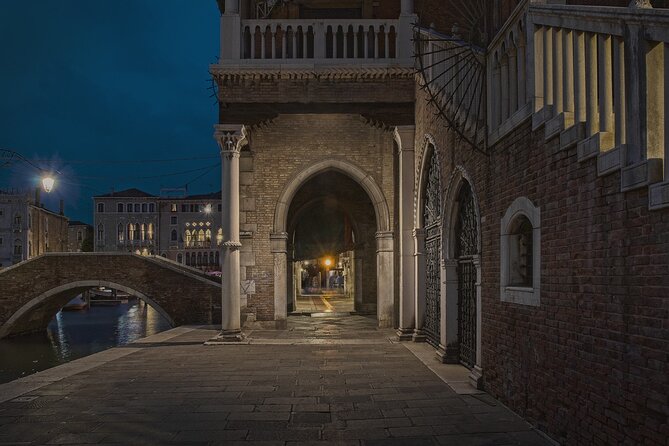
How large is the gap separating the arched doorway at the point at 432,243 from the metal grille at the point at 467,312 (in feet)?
4.73

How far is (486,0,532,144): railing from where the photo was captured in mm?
6094

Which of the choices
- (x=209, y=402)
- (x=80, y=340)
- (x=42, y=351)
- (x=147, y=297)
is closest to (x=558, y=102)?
(x=209, y=402)

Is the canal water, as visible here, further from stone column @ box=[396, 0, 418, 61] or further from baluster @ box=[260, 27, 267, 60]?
stone column @ box=[396, 0, 418, 61]

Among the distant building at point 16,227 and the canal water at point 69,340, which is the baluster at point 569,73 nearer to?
the canal water at point 69,340

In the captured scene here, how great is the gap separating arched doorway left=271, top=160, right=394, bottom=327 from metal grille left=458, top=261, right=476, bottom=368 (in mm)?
4909

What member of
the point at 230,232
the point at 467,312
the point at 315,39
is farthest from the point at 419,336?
the point at 315,39

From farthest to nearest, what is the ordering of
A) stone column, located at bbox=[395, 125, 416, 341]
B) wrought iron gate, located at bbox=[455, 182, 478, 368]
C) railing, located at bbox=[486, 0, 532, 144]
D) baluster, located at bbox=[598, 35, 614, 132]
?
1. stone column, located at bbox=[395, 125, 416, 341]
2. wrought iron gate, located at bbox=[455, 182, 478, 368]
3. railing, located at bbox=[486, 0, 532, 144]
4. baluster, located at bbox=[598, 35, 614, 132]

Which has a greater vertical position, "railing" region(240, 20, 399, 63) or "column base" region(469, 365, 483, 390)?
"railing" region(240, 20, 399, 63)

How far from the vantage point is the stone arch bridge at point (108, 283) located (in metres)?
22.3

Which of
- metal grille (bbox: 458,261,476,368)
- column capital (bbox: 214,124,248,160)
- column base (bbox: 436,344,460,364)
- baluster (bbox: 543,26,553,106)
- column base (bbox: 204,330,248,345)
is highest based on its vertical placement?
column capital (bbox: 214,124,248,160)

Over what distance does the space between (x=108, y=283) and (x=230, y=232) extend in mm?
13049

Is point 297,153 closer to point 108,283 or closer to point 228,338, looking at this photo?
point 228,338

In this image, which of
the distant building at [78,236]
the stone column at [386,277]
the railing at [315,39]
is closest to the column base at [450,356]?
the stone column at [386,277]

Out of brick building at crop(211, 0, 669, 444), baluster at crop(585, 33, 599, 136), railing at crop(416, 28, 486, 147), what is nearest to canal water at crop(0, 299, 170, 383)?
brick building at crop(211, 0, 669, 444)
